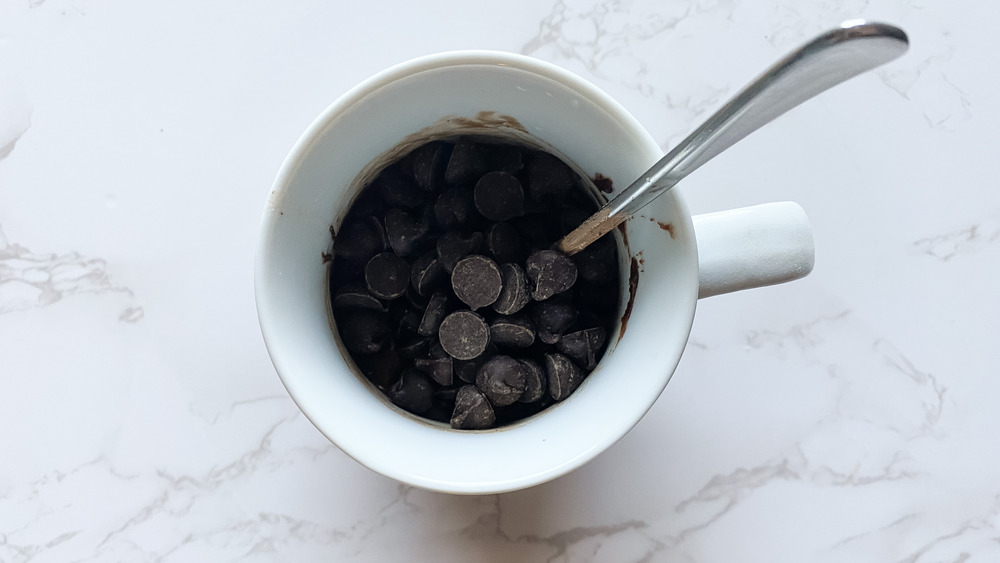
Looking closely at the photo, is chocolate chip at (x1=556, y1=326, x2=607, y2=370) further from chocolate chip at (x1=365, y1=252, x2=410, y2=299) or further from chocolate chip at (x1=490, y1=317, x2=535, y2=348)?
chocolate chip at (x1=365, y1=252, x2=410, y2=299)

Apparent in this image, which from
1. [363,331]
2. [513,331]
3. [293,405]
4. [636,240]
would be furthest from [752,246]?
[293,405]

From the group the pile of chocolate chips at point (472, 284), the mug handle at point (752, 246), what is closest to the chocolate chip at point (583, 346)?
the pile of chocolate chips at point (472, 284)

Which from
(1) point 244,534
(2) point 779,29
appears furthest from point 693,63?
(1) point 244,534

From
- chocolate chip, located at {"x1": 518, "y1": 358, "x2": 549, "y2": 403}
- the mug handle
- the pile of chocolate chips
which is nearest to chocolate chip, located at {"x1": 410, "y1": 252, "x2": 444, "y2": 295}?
the pile of chocolate chips

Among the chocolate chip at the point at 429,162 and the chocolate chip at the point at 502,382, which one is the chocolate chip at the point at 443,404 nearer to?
the chocolate chip at the point at 502,382

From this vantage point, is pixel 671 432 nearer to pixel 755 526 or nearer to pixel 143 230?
pixel 755 526
